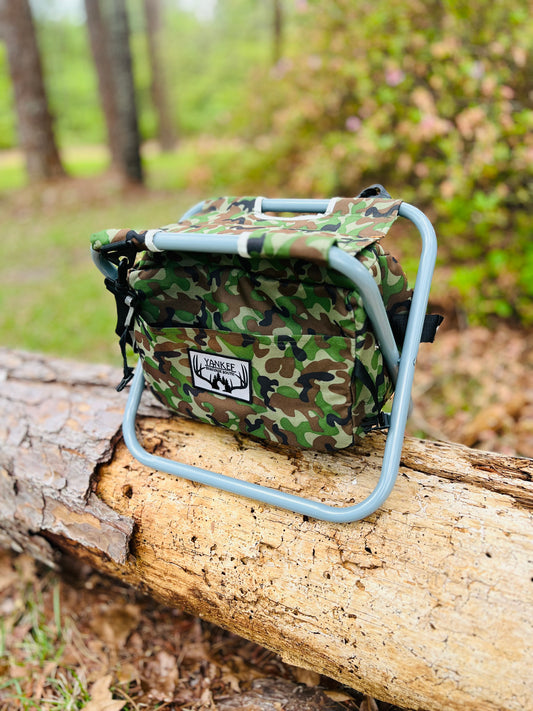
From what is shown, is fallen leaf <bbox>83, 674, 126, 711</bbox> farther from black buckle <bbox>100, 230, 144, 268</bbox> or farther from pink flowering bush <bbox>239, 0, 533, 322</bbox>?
pink flowering bush <bbox>239, 0, 533, 322</bbox>

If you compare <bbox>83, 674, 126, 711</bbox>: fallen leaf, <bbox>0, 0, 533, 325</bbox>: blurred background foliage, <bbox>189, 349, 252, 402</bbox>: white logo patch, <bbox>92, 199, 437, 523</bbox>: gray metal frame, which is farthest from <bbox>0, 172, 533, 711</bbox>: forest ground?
<bbox>0, 0, 533, 325</bbox>: blurred background foliage

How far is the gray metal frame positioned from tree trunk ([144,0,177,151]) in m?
17.0

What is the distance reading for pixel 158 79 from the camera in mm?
16359

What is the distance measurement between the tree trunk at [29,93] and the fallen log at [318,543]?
25.3 feet

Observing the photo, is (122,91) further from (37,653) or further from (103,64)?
(37,653)

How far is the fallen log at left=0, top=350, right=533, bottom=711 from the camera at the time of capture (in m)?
1.21

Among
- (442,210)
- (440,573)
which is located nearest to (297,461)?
(440,573)

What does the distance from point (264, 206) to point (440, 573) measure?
1.25 metres

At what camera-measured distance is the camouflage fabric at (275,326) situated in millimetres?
1312

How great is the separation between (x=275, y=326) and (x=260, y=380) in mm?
171

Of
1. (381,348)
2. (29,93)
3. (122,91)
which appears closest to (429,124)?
(381,348)

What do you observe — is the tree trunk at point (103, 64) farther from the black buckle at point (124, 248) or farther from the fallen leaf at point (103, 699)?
the fallen leaf at point (103, 699)

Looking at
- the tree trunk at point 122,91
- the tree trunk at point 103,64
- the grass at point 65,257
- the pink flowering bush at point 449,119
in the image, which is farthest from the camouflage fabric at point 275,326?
the tree trunk at point 103,64

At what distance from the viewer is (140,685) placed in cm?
177
